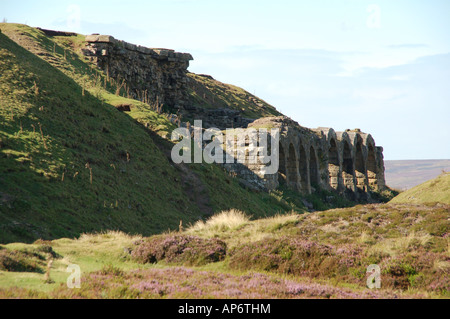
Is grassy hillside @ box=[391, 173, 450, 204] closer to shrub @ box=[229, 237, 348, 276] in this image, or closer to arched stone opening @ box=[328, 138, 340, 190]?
shrub @ box=[229, 237, 348, 276]

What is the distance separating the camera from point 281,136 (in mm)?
35969

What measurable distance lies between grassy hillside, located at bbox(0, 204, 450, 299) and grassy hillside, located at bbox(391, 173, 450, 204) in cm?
534

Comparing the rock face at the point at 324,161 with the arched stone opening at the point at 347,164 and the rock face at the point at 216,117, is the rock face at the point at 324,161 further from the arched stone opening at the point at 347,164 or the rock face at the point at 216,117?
the rock face at the point at 216,117

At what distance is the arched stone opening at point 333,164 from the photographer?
49.0 metres

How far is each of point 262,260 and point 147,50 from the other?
1379 inches

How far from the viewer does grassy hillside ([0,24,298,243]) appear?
57.9 feet

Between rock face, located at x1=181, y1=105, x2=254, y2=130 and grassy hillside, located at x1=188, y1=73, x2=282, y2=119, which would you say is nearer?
rock face, located at x1=181, y1=105, x2=254, y2=130

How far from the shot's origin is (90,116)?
1008 inches

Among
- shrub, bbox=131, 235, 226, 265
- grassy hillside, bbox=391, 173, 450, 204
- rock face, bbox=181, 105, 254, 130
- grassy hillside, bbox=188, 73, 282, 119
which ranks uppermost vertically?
grassy hillside, bbox=188, 73, 282, 119

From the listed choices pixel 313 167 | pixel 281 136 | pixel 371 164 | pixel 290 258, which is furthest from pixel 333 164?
pixel 290 258

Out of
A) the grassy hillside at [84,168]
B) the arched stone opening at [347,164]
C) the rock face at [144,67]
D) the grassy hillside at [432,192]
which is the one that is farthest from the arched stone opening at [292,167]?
the grassy hillside at [432,192]

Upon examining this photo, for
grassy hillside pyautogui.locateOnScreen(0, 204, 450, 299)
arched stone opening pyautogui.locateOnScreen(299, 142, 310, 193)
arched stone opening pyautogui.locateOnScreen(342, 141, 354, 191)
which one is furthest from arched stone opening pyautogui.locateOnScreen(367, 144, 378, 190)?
grassy hillside pyautogui.locateOnScreen(0, 204, 450, 299)
